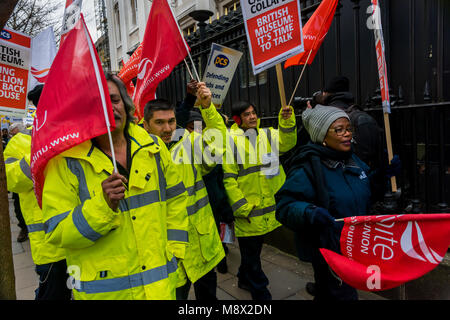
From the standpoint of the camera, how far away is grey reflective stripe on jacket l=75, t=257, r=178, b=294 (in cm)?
176

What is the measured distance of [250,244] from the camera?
3467 millimetres

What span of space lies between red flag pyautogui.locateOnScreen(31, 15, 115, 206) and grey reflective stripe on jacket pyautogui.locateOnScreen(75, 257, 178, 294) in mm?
591

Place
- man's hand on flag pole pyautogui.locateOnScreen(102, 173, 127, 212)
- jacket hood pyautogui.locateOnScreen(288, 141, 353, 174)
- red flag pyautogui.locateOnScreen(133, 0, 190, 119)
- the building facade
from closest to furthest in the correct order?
man's hand on flag pole pyautogui.locateOnScreen(102, 173, 127, 212)
jacket hood pyautogui.locateOnScreen(288, 141, 353, 174)
red flag pyautogui.locateOnScreen(133, 0, 190, 119)
the building facade

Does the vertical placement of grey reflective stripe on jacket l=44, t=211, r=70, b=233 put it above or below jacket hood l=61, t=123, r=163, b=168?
below

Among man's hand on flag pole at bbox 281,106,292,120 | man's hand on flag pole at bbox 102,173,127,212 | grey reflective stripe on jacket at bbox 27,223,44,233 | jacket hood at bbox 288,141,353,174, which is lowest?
grey reflective stripe on jacket at bbox 27,223,44,233

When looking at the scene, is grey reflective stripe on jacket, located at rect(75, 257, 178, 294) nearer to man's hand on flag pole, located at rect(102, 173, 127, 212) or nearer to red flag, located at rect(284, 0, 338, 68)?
man's hand on flag pole, located at rect(102, 173, 127, 212)

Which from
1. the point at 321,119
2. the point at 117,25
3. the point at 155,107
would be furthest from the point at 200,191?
the point at 117,25

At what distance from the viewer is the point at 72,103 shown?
1.79 m

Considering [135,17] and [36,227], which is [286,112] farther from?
[135,17]

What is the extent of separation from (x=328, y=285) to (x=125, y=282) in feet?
5.30

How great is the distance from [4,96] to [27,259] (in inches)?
128

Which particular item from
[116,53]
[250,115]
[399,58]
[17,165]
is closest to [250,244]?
[250,115]

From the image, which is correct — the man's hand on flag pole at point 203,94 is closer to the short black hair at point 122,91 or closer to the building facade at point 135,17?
the short black hair at point 122,91

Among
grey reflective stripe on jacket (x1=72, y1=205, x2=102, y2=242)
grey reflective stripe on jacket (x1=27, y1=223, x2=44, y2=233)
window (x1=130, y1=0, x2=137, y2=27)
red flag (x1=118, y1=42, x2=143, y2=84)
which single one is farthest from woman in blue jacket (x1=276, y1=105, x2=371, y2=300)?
window (x1=130, y1=0, x2=137, y2=27)
